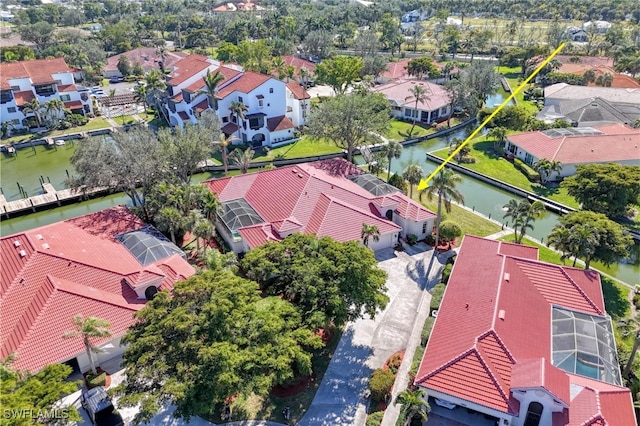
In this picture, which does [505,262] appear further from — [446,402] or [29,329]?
[29,329]

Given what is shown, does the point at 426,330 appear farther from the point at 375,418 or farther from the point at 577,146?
the point at 577,146

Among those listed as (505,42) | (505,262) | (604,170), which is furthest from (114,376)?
(505,42)

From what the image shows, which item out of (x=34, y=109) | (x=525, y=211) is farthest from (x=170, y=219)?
(x=34, y=109)

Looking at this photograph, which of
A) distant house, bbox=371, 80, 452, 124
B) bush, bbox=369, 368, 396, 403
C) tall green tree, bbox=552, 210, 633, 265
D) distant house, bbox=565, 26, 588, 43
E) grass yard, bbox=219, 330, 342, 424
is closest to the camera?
grass yard, bbox=219, 330, 342, 424

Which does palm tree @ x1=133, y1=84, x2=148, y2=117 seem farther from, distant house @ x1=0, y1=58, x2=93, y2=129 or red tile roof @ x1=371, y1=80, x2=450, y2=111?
red tile roof @ x1=371, y1=80, x2=450, y2=111

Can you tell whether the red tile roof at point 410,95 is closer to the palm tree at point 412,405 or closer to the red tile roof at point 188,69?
the red tile roof at point 188,69

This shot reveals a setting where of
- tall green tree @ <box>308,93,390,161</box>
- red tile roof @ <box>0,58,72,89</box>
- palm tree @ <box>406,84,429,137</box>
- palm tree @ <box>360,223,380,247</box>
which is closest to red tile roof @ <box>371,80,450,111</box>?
palm tree @ <box>406,84,429,137</box>
